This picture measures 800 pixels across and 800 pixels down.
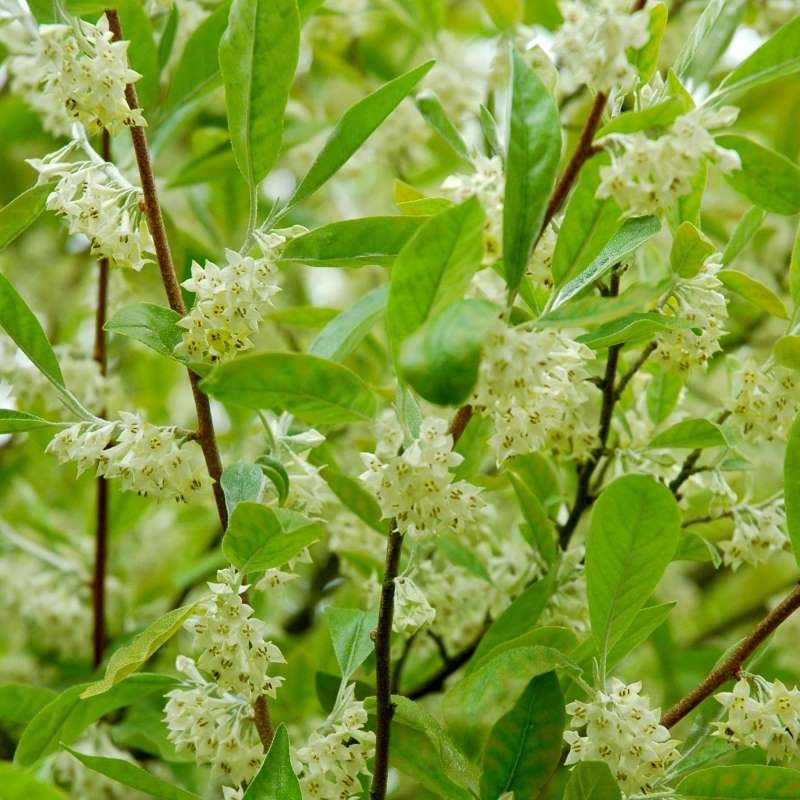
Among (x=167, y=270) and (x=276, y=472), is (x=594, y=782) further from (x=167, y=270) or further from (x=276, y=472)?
(x=167, y=270)

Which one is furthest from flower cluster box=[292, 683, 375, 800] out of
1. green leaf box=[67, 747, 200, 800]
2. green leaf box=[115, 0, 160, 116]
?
green leaf box=[115, 0, 160, 116]

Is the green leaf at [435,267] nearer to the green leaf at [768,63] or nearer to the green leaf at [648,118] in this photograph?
the green leaf at [648,118]

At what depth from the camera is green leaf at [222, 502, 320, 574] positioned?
2.82ft

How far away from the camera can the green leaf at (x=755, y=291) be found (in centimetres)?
110

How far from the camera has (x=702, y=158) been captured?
883 mm

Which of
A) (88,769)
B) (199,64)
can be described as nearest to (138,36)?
(199,64)

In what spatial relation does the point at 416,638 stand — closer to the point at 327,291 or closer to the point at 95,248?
the point at 95,248

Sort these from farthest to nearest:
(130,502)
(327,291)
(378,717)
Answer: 1. (327,291)
2. (130,502)
3. (378,717)

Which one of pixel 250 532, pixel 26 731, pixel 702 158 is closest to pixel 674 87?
pixel 702 158

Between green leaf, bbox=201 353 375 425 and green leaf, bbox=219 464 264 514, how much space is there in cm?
10

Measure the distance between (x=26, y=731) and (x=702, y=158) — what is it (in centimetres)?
81

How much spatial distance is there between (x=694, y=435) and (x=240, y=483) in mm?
530

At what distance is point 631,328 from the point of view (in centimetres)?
95

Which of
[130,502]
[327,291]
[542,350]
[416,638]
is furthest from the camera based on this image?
[327,291]
